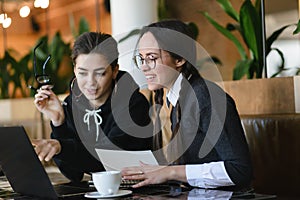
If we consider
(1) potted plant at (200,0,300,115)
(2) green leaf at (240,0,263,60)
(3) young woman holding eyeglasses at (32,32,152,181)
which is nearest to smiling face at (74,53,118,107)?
(3) young woman holding eyeglasses at (32,32,152,181)

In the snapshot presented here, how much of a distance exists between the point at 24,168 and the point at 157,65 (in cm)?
47

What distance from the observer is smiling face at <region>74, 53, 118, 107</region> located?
1.94 metres

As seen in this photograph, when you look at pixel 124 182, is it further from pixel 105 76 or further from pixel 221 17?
pixel 221 17

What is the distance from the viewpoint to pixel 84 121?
2092 mm

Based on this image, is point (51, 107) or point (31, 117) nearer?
point (51, 107)

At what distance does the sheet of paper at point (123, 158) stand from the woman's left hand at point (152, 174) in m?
0.04

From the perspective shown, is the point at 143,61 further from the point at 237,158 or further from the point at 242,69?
the point at 242,69

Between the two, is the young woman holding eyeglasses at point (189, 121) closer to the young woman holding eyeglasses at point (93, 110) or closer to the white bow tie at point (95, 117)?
the young woman holding eyeglasses at point (93, 110)

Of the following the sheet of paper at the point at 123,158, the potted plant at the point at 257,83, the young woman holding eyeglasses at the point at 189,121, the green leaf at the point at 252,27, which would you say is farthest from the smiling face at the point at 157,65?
the green leaf at the point at 252,27

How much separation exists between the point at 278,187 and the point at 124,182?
813 millimetres

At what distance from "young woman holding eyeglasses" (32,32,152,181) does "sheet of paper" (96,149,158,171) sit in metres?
0.21

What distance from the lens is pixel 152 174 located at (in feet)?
5.26

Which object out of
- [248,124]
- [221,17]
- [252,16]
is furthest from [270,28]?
[248,124]

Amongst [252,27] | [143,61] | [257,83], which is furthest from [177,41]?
[252,27]
